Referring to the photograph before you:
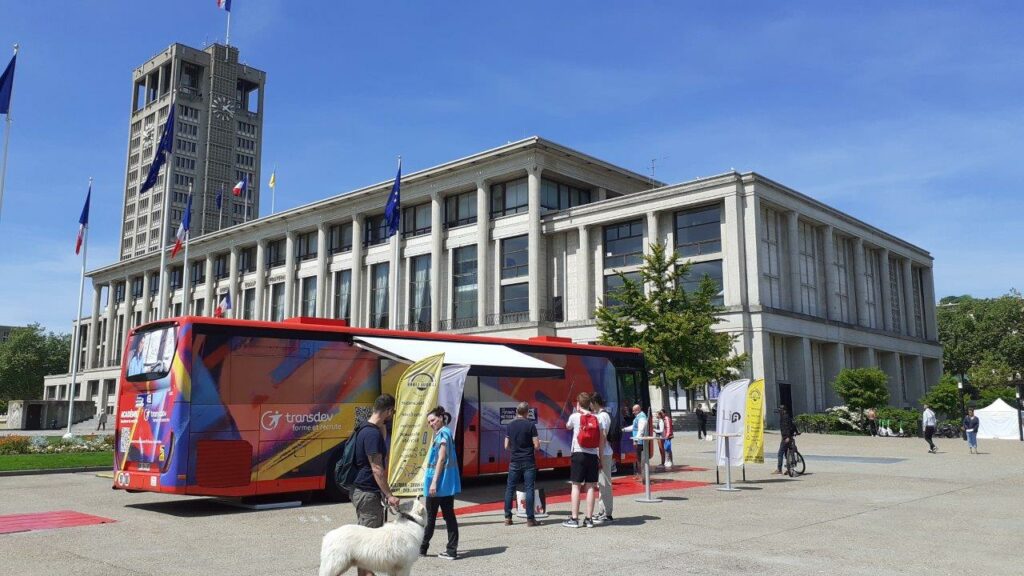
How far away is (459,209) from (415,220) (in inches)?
193

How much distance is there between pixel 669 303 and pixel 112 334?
288ft

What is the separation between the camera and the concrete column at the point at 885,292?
61625 mm

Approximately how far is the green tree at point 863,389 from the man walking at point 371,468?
1589 inches

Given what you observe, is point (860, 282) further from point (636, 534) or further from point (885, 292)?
point (636, 534)

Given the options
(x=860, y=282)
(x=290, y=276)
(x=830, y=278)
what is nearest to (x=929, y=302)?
(x=860, y=282)

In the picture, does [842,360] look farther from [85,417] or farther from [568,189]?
[85,417]

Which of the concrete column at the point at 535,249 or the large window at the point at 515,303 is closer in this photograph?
the concrete column at the point at 535,249

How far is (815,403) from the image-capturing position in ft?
164

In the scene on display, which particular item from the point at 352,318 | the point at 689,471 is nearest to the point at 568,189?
the point at 352,318

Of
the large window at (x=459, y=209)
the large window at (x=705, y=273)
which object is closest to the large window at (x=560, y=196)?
the large window at (x=459, y=209)

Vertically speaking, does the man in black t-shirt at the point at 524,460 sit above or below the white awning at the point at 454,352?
below

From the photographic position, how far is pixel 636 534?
10.9 m

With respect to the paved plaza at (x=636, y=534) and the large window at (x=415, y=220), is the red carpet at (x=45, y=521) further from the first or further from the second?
the large window at (x=415, y=220)

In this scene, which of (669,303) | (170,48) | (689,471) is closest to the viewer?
(689,471)
